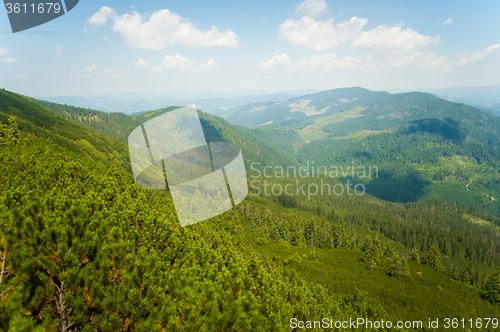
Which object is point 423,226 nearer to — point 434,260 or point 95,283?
point 434,260

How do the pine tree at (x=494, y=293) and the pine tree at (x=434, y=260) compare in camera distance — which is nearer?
the pine tree at (x=494, y=293)

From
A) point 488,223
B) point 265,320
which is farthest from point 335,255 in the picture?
point 488,223

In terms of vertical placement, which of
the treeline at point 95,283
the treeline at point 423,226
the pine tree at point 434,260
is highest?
the treeline at point 95,283

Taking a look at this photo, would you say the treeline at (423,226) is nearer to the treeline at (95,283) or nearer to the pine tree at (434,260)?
the pine tree at (434,260)

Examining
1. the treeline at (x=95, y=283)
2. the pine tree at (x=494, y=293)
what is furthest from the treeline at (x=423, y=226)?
the treeline at (x=95, y=283)

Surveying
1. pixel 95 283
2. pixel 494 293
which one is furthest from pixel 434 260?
pixel 95 283

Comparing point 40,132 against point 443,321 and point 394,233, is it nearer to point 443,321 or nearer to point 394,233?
point 443,321

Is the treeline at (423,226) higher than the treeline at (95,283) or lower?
lower

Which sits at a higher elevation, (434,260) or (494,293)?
(494,293)

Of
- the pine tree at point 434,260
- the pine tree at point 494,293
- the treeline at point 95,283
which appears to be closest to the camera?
the treeline at point 95,283

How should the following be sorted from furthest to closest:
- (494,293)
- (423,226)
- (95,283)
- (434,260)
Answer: (423,226) < (434,260) < (494,293) < (95,283)

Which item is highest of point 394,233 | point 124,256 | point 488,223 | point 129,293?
point 124,256
